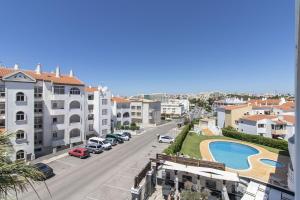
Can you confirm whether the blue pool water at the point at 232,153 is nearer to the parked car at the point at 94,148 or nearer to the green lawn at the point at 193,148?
the green lawn at the point at 193,148

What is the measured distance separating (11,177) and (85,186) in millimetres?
18387

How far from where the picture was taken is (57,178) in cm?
2262

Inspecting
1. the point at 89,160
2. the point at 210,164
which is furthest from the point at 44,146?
the point at 210,164

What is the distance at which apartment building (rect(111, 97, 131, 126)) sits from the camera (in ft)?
185

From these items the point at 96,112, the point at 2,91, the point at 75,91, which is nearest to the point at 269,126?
the point at 96,112

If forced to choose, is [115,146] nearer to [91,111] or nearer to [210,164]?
[91,111]

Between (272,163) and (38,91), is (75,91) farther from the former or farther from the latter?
(272,163)

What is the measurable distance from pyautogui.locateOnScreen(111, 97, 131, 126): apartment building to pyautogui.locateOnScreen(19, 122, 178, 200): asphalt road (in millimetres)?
21512

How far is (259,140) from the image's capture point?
131ft

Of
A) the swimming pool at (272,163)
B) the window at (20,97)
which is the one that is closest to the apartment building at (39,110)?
the window at (20,97)

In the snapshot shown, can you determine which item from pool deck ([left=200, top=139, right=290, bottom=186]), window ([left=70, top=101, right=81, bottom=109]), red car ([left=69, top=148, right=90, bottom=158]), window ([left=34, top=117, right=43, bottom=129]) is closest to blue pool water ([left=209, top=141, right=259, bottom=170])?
pool deck ([left=200, top=139, right=290, bottom=186])

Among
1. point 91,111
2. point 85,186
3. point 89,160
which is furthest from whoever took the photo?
point 91,111

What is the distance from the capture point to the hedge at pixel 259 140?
35.7m

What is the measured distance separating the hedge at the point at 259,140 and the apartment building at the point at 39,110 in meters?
33.0
